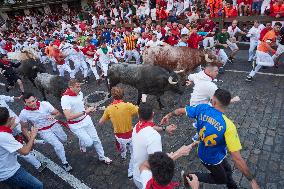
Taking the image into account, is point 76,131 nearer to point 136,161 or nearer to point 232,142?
point 136,161

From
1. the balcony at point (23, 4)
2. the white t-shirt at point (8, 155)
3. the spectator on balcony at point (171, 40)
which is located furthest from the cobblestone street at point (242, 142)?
the balcony at point (23, 4)

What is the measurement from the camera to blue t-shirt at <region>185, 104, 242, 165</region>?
14.0 ft

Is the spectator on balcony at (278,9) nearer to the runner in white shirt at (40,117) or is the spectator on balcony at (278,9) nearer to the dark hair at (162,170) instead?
the runner in white shirt at (40,117)

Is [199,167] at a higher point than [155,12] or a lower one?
lower

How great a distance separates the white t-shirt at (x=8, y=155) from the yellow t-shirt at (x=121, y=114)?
1.88 metres

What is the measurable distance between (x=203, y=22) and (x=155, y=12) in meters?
5.67

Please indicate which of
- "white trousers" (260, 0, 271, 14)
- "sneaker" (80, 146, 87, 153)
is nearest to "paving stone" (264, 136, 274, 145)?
"sneaker" (80, 146, 87, 153)

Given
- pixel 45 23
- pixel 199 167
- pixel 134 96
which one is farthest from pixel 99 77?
pixel 45 23

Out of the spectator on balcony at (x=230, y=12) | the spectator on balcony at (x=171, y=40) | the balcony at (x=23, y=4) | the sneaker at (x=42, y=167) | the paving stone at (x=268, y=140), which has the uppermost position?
the balcony at (x=23, y=4)

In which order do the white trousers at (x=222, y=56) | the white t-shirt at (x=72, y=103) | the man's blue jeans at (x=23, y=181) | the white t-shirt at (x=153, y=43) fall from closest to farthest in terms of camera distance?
1. the man's blue jeans at (x=23, y=181)
2. the white t-shirt at (x=72, y=103)
3. the white trousers at (x=222, y=56)
4. the white t-shirt at (x=153, y=43)

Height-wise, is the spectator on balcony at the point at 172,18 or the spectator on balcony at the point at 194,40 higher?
the spectator on balcony at the point at 172,18

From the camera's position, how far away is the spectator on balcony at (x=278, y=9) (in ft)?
42.8

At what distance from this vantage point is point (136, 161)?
184 inches

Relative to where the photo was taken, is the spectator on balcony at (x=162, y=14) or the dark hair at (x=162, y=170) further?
the spectator on balcony at (x=162, y=14)
